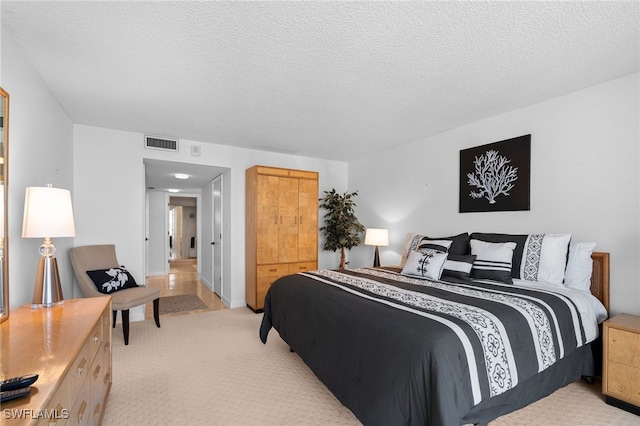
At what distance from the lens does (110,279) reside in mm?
3430

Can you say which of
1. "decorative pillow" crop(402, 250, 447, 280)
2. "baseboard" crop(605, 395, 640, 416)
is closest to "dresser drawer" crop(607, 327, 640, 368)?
"baseboard" crop(605, 395, 640, 416)

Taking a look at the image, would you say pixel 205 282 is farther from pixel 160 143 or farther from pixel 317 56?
pixel 317 56

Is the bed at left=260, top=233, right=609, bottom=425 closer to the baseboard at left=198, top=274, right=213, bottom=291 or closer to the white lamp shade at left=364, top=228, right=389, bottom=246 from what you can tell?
the white lamp shade at left=364, top=228, right=389, bottom=246

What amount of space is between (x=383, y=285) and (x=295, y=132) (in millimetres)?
2372

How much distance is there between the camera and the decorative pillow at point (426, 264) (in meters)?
2.93

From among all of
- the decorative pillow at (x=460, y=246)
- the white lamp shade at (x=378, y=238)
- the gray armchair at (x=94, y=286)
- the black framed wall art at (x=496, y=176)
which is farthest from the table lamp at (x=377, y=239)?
the gray armchair at (x=94, y=286)

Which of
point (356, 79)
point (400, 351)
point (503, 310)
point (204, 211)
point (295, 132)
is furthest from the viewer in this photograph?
point (204, 211)

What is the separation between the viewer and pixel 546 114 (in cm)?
299

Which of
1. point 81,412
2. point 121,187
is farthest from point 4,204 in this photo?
point 121,187

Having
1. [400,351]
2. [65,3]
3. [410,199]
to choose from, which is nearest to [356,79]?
[65,3]

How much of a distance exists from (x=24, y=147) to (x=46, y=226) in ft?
2.31

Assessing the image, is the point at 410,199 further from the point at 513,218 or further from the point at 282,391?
the point at 282,391

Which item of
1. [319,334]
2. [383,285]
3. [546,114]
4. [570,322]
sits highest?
[546,114]

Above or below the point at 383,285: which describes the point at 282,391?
below
